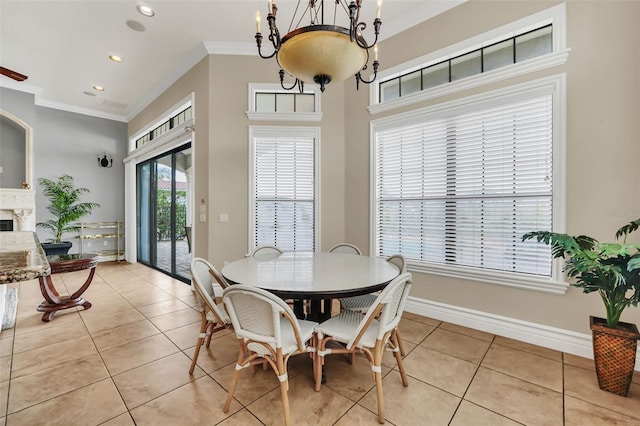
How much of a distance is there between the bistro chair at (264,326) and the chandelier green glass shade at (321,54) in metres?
1.45

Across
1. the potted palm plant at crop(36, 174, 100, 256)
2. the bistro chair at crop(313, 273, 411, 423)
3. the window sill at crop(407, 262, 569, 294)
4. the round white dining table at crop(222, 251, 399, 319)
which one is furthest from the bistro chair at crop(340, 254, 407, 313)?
the potted palm plant at crop(36, 174, 100, 256)

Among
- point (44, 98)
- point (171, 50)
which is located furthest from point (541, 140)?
point (44, 98)

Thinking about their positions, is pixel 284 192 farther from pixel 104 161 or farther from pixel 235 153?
pixel 104 161

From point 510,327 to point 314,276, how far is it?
2.11 meters

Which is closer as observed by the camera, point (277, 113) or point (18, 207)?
point (277, 113)

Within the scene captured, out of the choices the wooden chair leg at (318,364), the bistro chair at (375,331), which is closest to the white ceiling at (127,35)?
the bistro chair at (375,331)

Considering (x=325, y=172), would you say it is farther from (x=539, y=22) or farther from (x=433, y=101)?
(x=539, y=22)

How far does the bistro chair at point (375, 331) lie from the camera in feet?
5.23

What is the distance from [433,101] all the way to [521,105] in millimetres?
842

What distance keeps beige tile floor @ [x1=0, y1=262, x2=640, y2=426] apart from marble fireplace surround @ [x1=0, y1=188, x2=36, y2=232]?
→ 310 centimetres

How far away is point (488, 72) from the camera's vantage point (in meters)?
2.71

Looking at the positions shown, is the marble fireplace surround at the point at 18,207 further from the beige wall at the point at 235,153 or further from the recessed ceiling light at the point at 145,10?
the recessed ceiling light at the point at 145,10

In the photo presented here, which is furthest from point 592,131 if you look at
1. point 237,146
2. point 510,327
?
point 237,146

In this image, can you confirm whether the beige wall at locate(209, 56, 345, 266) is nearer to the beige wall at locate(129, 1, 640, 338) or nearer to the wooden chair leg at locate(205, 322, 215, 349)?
the beige wall at locate(129, 1, 640, 338)
